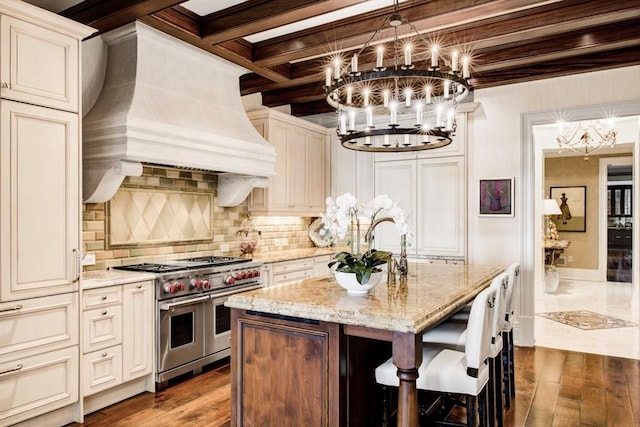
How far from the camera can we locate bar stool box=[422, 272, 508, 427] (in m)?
2.63

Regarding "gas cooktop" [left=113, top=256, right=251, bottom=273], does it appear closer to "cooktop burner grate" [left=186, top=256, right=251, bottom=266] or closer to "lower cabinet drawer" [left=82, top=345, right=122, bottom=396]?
"cooktop burner grate" [left=186, top=256, right=251, bottom=266]

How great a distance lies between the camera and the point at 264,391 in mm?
2400

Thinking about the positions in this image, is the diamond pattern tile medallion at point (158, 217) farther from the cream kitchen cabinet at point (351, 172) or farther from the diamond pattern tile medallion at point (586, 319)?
the diamond pattern tile medallion at point (586, 319)

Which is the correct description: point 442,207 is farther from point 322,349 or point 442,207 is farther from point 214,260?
point 322,349

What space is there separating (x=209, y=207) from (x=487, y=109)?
10.7ft

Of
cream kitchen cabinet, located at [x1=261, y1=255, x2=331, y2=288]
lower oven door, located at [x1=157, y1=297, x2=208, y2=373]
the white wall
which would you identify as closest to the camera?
lower oven door, located at [x1=157, y1=297, x2=208, y2=373]

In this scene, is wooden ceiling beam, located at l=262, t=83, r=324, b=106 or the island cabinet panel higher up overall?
wooden ceiling beam, located at l=262, t=83, r=324, b=106

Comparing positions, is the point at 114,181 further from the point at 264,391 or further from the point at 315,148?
the point at 315,148

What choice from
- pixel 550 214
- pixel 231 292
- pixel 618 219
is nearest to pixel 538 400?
pixel 231 292

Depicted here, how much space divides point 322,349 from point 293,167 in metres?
3.66

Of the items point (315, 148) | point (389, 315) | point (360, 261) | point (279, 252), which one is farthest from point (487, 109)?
point (389, 315)

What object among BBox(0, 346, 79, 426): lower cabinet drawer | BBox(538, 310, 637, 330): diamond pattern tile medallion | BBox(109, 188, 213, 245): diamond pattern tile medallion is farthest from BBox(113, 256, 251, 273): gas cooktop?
BBox(538, 310, 637, 330): diamond pattern tile medallion

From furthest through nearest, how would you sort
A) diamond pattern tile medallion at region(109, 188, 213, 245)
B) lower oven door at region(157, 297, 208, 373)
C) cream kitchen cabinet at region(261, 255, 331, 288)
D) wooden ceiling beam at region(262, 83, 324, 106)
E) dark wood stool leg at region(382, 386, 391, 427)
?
1. wooden ceiling beam at region(262, 83, 324, 106)
2. cream kitchen cabinet at region(261, 255, 331, 288)
3. diamond pattern tile medallion at region(109, 188, 213, 245)
4. lower oven door at region(157, 297, 208, 373)
5. dark wood stool leg at region(382, 386, 391, 427)

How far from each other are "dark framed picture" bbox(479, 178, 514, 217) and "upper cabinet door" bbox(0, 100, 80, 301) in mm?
4026
